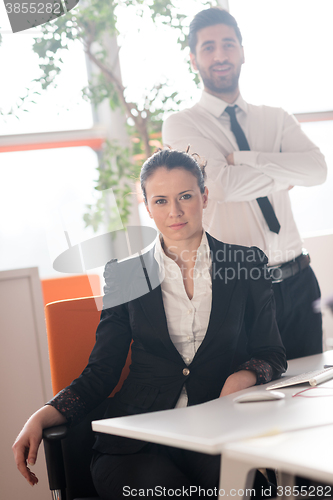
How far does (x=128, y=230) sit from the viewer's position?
2.13 meters

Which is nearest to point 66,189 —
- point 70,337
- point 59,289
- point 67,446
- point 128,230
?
point 59,289

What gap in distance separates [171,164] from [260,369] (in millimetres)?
664

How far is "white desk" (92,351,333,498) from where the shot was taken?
814 millimetres

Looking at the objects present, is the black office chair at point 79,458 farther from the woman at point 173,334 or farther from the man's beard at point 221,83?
the man's beard at point 221,83

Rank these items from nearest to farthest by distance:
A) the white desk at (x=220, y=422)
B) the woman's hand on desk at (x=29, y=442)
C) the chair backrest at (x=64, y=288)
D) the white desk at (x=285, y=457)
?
the white desk at (x=285, y=457) < the white desk at (x=220, y=422) < the woman's hand on desk at (x=29, y=442) < the chair backrest at (x=64, y=288)

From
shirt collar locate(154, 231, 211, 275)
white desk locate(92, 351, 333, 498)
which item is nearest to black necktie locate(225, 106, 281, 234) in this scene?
shirt collar locate(154, 231, 211, 275)

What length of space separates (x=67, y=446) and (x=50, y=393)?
26.1 inches

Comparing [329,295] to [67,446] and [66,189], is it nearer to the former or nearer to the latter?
[66,189]

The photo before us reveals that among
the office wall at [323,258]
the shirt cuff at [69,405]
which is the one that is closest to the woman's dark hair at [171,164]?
the shirt cuff at [69,405]

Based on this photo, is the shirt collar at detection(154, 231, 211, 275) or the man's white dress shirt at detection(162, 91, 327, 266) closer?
the shirt collar at detection(154, 231, 211, 275)

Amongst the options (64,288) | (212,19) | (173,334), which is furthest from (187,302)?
(64,288)

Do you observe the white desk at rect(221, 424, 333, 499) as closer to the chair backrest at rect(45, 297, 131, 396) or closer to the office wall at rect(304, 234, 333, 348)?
the chair backrest at rect(45, 297, 131, 396)

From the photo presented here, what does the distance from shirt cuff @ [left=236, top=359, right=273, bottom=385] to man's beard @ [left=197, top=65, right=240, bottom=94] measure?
1.19 m

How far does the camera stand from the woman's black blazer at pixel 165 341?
1326 mm
